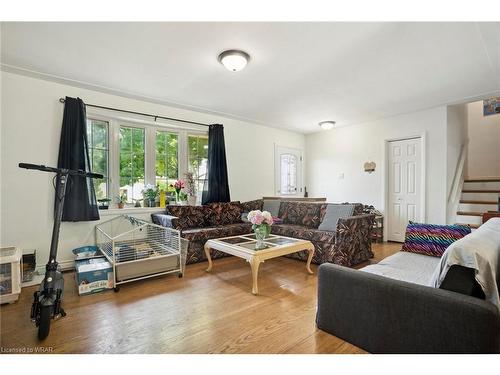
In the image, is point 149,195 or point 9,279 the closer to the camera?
point 9,279

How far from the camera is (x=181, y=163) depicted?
4539 mm

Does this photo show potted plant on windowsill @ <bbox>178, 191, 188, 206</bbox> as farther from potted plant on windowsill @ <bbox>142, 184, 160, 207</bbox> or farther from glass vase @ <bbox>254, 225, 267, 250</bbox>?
glass vase @ <bbox>254, 225, 267, 250</bbox>

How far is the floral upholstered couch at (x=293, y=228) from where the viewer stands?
11.0 ft

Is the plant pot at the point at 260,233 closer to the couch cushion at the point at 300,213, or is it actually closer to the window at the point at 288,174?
the couch cushion at the point at 300,213

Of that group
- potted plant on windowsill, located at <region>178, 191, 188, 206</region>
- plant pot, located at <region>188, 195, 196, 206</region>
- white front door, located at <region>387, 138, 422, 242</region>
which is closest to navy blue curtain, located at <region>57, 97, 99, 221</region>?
potted plant on windowsill, located at <region>178, 191, 188, 206</region>

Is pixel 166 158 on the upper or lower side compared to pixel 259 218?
upper

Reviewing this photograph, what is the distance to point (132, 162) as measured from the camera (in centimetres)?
404

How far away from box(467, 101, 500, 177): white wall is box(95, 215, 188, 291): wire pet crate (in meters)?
6.53

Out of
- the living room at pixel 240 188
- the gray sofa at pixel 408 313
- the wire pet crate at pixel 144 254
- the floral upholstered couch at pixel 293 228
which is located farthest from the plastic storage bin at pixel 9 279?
the gray sofa at pixel 408 313

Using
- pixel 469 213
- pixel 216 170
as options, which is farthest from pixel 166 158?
pixel 469 213

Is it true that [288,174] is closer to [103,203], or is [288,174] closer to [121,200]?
[121,200]

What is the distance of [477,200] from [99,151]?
6439 mm

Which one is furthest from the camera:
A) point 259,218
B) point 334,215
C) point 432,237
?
point 334,215

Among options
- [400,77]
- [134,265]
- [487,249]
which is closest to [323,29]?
[400,77]
